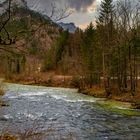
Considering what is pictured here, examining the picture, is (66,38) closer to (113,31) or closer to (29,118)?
(113,31)

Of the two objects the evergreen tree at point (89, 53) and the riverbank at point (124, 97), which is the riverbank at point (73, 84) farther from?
the evergreen tree at point (89, 53)

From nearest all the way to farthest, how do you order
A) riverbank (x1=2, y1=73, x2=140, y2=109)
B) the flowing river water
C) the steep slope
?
the steep slope, the flowing river water, riverbank (x1=2, y1=73, x2=140, y2=109)

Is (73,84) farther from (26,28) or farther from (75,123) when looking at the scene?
(26,28)

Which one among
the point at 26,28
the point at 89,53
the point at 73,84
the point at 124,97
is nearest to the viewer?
the point at 26,28

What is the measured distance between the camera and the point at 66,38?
356ft

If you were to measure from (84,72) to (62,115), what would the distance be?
37672 millimetres

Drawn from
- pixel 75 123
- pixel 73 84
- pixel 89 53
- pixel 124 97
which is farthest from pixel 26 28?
pixel 73 84

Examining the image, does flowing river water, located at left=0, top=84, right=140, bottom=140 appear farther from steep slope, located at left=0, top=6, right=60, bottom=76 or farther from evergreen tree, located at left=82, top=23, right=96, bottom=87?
evergreen tree, located at left=82, top=23, right=96, bottom=87

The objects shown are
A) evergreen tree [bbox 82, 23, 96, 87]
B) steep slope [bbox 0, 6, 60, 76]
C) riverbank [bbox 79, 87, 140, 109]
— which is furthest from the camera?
evergreen tree [bbox 82, 23, 96, 87]

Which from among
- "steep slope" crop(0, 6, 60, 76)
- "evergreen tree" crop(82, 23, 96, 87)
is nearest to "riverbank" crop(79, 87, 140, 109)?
"evergreen tree" crop(82, 23, 96, 87)

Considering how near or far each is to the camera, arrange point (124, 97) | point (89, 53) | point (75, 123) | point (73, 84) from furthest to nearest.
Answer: point (73, 84)
point (89, 53)
point (124, 97)
point (75, 123)

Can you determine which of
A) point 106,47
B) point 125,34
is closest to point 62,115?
point 125,34

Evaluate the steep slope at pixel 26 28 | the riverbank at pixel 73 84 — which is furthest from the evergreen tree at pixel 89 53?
the steep slope at pixel 26 28

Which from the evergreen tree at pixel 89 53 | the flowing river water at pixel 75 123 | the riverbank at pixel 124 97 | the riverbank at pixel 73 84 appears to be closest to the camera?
the flowing river water at pixel 75 123
